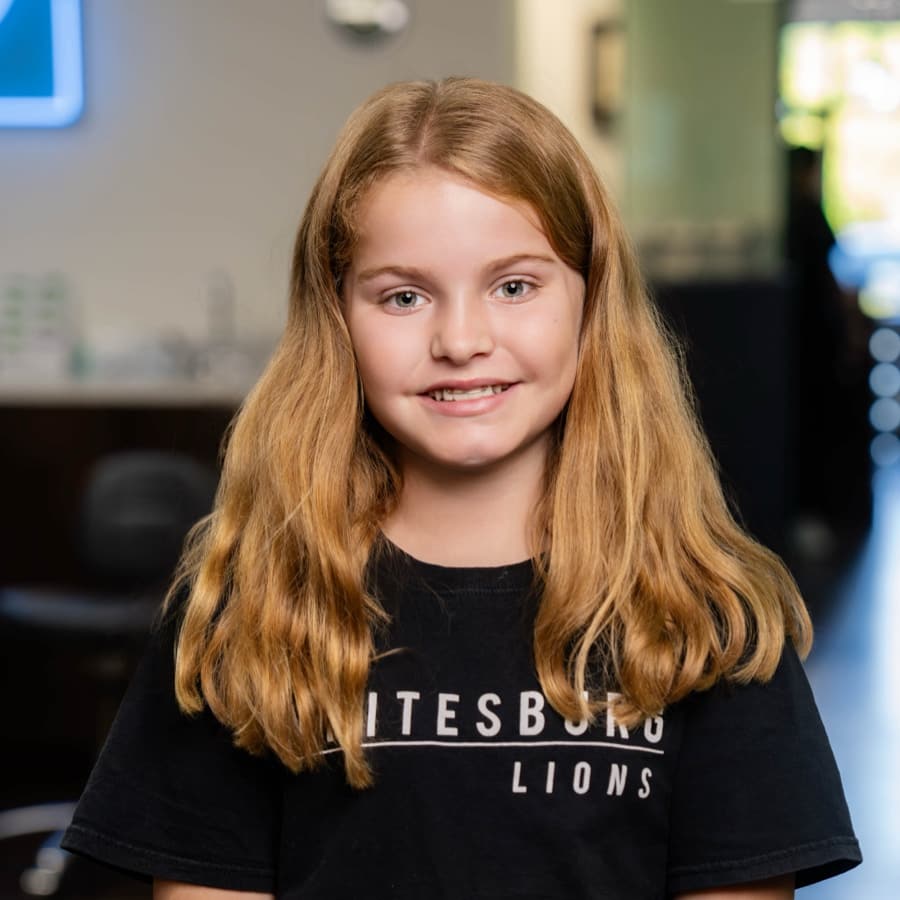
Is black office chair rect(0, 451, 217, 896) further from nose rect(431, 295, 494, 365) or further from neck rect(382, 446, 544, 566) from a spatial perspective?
nose rect(431, 295, 494, 365)

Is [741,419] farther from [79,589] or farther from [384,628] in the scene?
[384,628]

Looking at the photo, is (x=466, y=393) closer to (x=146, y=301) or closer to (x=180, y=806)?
(x=180, y=806)

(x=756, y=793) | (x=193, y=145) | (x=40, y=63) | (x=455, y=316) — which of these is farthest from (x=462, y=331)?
(x=40, y=63)

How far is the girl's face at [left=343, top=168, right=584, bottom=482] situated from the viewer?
120 cm

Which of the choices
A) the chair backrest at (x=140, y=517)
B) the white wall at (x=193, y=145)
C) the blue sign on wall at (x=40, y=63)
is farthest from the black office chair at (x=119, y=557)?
the blue sign on wall at (x=40, y=63)

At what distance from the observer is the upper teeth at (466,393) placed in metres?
1.22

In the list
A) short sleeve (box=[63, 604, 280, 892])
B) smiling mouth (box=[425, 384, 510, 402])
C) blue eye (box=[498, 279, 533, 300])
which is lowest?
short sleeve (box=[63, 604, 280, 892])

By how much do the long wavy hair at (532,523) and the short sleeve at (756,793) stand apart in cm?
3

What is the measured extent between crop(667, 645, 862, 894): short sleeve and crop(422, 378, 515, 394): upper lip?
1.03 feet

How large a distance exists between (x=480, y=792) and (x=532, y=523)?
238 millimetres

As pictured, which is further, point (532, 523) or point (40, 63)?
point (40, 63)

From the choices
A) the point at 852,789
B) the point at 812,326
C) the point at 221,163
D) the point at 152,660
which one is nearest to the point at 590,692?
the point at 152,660

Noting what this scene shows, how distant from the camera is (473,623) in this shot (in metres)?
1.25

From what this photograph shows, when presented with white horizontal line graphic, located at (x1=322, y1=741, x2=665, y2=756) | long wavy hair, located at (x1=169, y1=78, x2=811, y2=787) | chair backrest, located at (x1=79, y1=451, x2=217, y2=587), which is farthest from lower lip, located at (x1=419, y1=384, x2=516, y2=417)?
chair backrest, located at (x1=79, y1=451, x2=217, y2=587)
